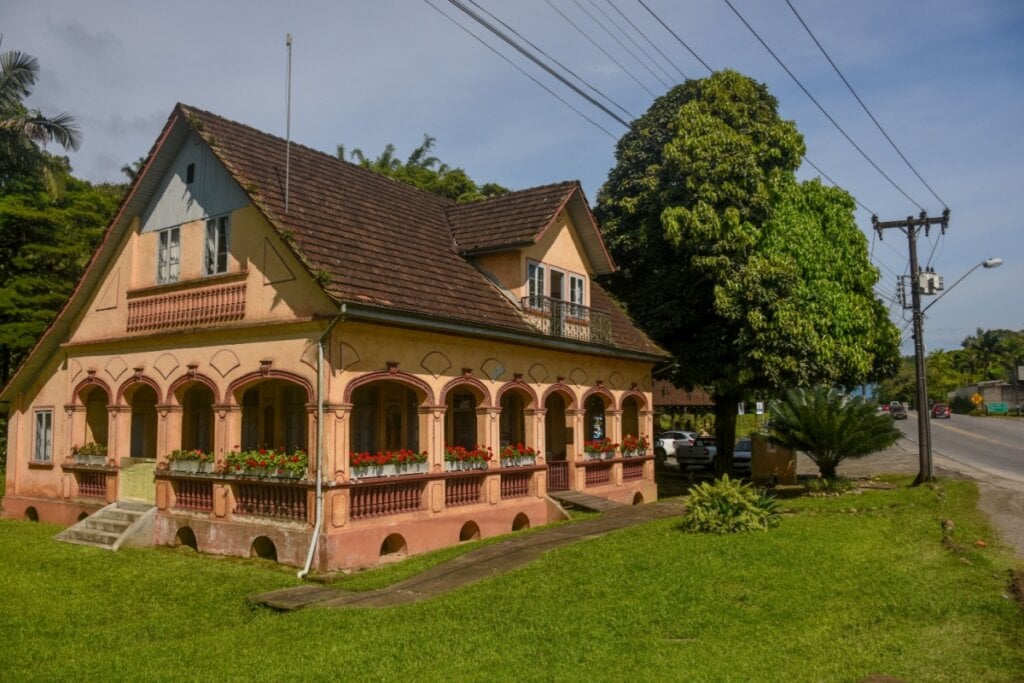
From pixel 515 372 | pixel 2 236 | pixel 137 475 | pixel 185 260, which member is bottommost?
pixel 137 475

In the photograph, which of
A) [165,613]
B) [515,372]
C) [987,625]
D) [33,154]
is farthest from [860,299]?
[33,154]

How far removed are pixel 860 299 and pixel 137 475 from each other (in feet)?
73.2

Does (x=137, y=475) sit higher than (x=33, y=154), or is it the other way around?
(x=33, y=154)

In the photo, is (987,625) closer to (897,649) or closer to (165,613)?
(897,649)

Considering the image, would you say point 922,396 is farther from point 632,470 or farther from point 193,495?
point 193,495

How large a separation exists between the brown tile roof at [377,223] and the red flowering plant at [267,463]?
3.16m

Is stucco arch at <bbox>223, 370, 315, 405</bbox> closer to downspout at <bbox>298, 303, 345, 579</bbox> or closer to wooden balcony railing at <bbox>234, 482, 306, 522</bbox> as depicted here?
downspout at <bbox>298, 303, 345, 579</bbox>

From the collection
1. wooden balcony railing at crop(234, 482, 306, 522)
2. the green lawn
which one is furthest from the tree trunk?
wooden balcony railing at crop(234, 482, 306, 522)

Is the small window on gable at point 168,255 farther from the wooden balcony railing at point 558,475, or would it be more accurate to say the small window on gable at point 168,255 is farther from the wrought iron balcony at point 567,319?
the wooden balcony railing at point 558,475

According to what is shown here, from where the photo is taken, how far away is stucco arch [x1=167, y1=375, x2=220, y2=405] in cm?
1619

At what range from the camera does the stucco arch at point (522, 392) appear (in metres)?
18.0

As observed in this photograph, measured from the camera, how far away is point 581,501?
19.9 meters

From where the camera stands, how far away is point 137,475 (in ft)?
58.4

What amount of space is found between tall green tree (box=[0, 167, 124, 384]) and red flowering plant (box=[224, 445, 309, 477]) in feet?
58.3
